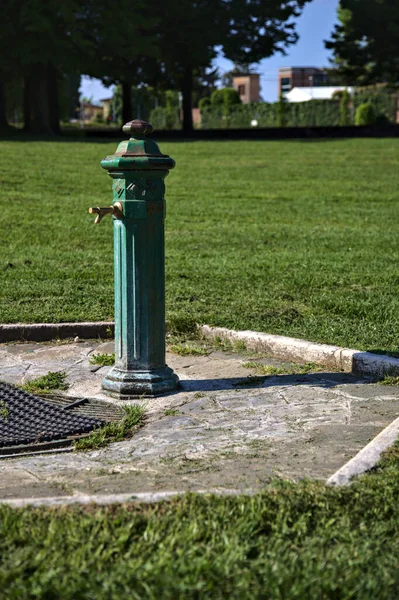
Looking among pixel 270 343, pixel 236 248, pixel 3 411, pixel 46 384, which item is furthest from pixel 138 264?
A: pixel 236 248

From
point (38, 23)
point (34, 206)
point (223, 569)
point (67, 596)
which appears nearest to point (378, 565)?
point (223, 569)

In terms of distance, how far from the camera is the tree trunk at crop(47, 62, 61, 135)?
1321 inches

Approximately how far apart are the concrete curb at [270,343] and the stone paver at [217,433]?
0.39 ft

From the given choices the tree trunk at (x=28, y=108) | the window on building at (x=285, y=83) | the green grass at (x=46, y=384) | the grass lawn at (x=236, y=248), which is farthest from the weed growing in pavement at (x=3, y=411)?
the window on building at (x=285, y=83)

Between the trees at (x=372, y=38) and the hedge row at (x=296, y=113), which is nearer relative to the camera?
the trees at (x=372, y=38)

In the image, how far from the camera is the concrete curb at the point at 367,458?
345 cm

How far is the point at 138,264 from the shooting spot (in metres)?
4.96

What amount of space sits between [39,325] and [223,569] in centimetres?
391

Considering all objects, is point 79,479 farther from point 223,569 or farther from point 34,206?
point 34,206

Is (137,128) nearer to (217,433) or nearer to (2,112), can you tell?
(217,433)

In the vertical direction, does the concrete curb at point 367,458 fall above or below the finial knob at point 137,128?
below

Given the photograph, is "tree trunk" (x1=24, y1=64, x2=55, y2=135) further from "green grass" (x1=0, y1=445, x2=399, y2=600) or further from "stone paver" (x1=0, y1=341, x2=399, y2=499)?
"green grass" (x1=0, y1=445, x2=399, y2=600)

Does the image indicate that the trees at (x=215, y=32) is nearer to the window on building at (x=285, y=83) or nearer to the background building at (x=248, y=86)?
the background building at (x=248, y=86)

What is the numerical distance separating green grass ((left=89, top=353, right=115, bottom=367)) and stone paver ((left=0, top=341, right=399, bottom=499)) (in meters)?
0.06
